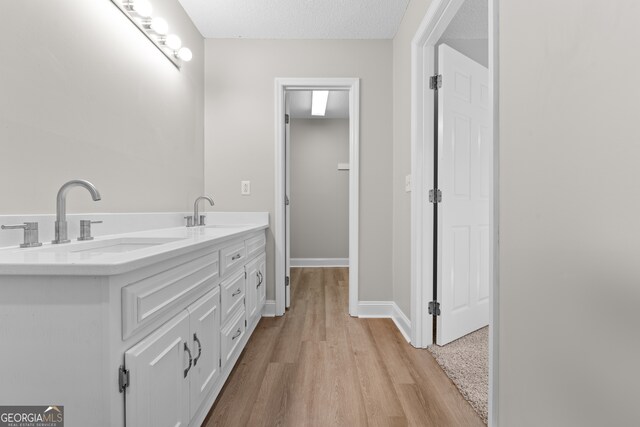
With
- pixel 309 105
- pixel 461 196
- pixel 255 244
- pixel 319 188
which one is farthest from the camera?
pixel 319 188

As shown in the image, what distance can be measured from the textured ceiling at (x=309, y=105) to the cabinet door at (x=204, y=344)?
2.76 m

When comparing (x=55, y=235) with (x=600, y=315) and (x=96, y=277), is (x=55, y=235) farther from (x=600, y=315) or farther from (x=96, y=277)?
(x=600, y=315)

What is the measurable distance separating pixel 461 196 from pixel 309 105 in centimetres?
278

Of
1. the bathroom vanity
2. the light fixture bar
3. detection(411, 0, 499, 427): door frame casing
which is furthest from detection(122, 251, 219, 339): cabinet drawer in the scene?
the light fixture bar

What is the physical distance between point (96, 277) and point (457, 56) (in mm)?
2300

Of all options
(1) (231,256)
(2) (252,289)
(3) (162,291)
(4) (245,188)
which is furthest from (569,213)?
(4) (245,188)

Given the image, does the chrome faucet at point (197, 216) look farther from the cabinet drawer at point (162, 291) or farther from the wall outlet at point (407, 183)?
the wall outlet at point (407, 183)

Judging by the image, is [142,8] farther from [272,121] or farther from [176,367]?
[176,367]

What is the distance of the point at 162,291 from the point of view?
91 centimetres

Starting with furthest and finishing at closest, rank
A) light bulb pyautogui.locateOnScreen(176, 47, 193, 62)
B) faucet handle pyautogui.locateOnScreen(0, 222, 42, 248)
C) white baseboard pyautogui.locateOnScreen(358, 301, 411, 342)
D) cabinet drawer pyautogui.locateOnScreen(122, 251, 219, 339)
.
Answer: white baseboard pyautogui.locateOnScreen(358, 301, 411, 342) < light bulb pyautogui.locateOnScreen(176, 47, 193, 62) < faucet handle pyautogui.locateOnScreen(0, 222, 42, 248) < cabinet drawer pyautogui.locateOnScreen(122, 251, 219, 339)

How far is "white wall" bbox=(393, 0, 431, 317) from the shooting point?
2156 millimetres

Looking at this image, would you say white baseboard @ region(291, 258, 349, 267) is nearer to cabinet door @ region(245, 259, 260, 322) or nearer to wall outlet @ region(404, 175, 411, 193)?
cabinet door @ region(245, 259, 260, 322)

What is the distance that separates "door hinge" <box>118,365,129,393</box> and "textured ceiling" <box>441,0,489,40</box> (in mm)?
2545

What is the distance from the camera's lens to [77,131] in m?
1.29
